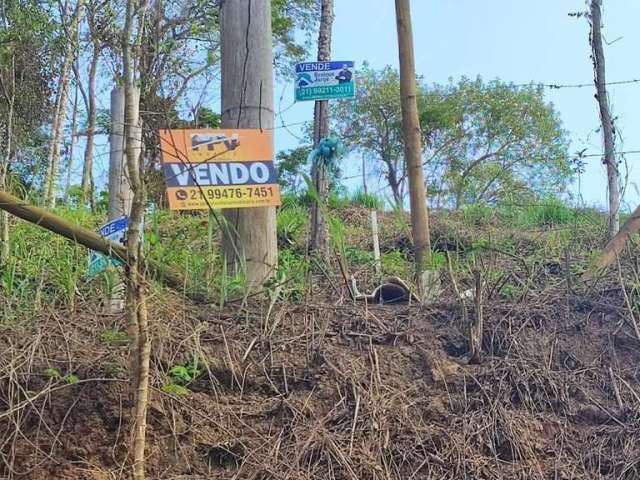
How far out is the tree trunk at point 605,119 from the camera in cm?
471

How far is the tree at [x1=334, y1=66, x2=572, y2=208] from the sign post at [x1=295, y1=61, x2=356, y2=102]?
14.6m

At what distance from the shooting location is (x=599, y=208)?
7.43m

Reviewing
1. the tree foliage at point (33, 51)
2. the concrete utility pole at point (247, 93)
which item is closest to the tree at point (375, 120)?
the tree foliage at point (33, 51)

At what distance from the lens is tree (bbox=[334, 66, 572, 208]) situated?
1931cm

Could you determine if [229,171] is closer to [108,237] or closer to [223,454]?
[108,237]

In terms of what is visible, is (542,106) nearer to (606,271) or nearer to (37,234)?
(606,271)

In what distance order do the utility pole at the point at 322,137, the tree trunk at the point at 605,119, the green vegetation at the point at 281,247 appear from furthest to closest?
the utility pole at the point at 322,137, the tree trunk at the point at 605,119, the green vegetation at the point at 281,247

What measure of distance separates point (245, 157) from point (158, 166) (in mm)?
809

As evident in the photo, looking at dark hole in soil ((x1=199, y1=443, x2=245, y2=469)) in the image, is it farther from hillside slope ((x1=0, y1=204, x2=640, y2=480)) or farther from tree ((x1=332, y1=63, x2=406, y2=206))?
tree ((x1=332, y1=63, x2=406, y2=206))

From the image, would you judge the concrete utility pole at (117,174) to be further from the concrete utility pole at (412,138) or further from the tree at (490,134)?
the tree at (490,134)

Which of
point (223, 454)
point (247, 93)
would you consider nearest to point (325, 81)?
point (247, 93)

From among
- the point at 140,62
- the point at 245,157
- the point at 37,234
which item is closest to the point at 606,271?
the point at 245,157

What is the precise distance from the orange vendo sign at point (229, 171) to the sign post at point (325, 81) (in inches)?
40.7

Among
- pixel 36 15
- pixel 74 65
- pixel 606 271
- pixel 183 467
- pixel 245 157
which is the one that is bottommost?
pixel 183 467
